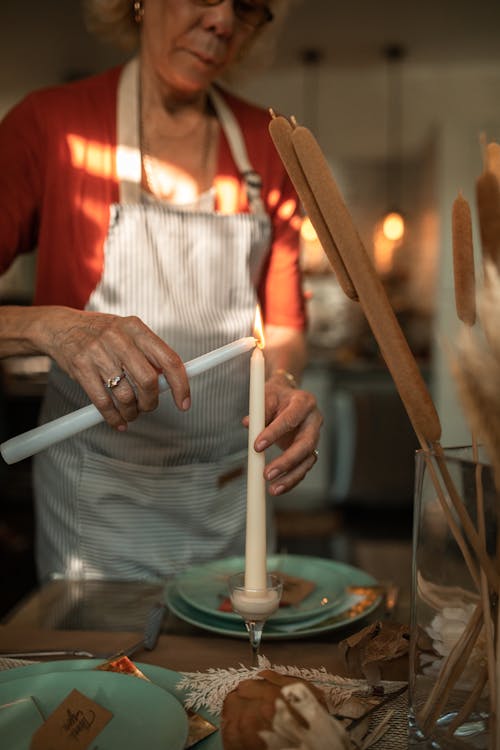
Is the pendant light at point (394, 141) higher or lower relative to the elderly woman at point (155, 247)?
higher

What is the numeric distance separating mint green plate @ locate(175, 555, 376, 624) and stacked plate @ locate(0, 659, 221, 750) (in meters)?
0.20

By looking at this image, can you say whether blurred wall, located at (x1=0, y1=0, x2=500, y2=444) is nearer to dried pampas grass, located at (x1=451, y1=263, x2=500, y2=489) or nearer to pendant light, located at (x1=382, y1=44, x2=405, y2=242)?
pendant light, located at (x1=382, y1=44, x2=405, y2=242)

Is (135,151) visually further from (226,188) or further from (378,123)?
(378,123)

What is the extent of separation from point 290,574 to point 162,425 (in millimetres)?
396

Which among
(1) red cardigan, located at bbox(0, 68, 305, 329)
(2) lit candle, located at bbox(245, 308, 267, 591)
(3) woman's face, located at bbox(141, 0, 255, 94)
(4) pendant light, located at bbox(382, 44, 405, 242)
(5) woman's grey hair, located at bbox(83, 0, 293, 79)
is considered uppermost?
(4) pendant light, located at bbox(382, 44, 405, 242)

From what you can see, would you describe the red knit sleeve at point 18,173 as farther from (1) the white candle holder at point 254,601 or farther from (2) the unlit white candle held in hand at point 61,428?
(1) the white candle holder at point 254,601

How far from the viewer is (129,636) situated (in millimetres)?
828

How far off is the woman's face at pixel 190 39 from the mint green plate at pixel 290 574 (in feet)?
2.62

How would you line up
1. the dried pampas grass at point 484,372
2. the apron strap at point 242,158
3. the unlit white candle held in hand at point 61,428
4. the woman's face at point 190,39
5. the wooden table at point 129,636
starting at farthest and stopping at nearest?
the apron strap at point 242,158 → the woman's face at point 190,39 → the wooden table at point 129,636 → the unlit white candle held in hand at point 61,428 → the dried pampas grass at point 484,372

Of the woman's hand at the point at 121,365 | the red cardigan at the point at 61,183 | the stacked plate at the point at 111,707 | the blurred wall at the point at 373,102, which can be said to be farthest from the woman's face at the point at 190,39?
the blurred wall at the point at 373,102

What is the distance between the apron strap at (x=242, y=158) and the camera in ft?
4.34

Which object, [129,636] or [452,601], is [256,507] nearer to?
[452,601]

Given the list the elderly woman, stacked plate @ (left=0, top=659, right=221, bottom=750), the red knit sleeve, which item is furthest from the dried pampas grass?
the red knit sleeve

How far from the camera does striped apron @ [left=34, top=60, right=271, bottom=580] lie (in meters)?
1.21
